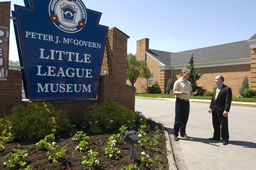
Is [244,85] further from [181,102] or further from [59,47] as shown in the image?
[59,47]

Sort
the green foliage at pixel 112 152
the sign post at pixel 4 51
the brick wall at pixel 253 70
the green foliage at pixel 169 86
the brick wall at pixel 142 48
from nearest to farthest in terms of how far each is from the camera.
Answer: the green foliage at pixel 112 152, the sign post at pixel 4 51, the brick wall at pixel 253 70, the green foliage at pixel 169 86, the brick wall at pixel 142 48

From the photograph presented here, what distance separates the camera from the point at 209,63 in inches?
921

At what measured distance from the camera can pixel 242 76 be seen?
66.5 ft

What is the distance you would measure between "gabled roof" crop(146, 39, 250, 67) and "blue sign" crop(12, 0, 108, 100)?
19829 millimetres

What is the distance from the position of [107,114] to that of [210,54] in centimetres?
2372

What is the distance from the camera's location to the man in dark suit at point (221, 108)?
4.63m

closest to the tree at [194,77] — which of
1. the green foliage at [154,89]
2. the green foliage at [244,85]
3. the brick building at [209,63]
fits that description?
the brick building at [209,63]

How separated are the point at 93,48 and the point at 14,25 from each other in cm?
218

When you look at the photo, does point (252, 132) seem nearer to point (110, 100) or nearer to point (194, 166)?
point (194, 166)

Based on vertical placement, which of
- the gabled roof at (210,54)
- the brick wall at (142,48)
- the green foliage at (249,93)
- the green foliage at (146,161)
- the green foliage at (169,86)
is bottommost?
the green foliage at (146,161)

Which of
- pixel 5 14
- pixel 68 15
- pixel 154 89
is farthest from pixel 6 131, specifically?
pixel 154 89

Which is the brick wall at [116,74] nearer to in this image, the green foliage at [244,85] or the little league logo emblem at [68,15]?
→ the little league logo emblem at [68,15]

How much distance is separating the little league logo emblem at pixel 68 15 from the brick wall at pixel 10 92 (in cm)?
177

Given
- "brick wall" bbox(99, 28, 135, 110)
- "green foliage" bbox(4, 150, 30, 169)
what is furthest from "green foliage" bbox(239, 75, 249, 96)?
"green foliage" bbox(4, 150, 30, 169)
